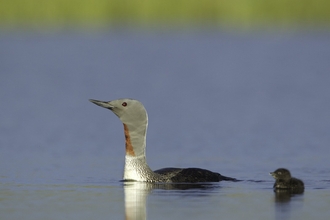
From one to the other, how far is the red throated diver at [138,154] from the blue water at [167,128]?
24 cm

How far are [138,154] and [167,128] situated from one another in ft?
19.7

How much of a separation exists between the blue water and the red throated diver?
24 centimetres

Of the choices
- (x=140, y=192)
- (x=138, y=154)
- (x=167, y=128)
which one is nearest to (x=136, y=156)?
(x=138, y=154)

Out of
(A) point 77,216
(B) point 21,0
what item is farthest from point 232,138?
(B) point 21,0

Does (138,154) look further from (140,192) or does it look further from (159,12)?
(159,12)

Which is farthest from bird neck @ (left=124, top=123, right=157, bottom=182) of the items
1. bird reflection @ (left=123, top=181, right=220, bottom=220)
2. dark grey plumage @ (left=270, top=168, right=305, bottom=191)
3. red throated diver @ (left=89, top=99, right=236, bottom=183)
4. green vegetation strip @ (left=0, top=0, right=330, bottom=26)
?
green vegetation strip @ (left=0, top=0, right=330, bottom=26)

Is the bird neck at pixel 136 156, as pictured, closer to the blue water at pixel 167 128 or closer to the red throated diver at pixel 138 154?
the red throated diver at pixel 138 154

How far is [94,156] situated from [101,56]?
22.8m

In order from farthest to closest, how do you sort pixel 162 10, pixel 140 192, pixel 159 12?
pixel 159 12
pixel 162 10
pixel 140 192

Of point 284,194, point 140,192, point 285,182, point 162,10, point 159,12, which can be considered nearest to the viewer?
point 284,194

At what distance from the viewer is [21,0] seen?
40031 millimetres

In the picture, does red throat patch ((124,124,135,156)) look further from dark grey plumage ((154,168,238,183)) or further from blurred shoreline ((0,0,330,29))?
blurred shoreline ((0,0,330,29))

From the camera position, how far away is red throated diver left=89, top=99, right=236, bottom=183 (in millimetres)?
10164

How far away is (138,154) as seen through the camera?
33.7ft
